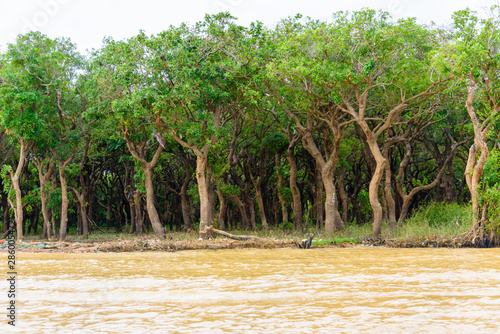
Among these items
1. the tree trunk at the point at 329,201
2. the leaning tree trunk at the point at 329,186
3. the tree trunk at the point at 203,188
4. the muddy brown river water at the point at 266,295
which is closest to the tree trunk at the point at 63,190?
the tree trunk at the point at 203,188

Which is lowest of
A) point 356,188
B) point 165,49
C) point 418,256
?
point 418,256

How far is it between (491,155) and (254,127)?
1298cm

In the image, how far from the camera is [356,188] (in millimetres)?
35094

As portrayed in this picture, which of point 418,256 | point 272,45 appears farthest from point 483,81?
point 272,45

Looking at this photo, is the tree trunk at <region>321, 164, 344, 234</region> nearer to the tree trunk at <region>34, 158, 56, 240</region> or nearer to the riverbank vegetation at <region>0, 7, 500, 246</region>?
the riverbank vegetation at <region>0, 7, 500, 246</region>

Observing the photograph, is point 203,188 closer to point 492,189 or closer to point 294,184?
point 294,184

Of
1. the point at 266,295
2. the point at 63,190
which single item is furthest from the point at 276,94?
the point at 266,295

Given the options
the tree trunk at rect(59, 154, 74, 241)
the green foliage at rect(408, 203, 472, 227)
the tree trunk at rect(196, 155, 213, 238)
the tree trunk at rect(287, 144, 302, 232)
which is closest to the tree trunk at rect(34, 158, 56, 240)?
the tree trunk at rect(59, 154, 74, 241)

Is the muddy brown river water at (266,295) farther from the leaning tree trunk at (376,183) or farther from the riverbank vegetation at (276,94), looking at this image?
the riverbank vegetation at (276,94)

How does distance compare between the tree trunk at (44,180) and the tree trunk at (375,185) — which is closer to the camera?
the tree trunk at (375,185)

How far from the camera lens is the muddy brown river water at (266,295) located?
6863mm

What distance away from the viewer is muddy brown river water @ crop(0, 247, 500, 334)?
270 inches

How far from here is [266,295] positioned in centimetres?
909

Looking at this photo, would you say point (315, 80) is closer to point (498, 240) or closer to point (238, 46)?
point (238, 46)
